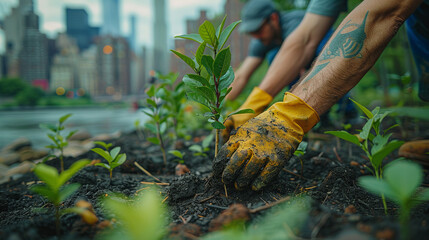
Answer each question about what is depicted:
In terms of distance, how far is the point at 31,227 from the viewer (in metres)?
0.71

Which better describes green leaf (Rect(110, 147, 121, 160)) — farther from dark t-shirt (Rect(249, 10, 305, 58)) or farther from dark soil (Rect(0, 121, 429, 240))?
dark t-shirt (Rect(249, 10, 305, 58))

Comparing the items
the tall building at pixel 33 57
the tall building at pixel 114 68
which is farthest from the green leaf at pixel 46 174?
the tall building at pixel 114 68

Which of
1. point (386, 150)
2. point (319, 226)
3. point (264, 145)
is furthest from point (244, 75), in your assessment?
point (319, 226)

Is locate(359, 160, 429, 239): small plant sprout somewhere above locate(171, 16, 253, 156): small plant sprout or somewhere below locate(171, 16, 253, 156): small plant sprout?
below

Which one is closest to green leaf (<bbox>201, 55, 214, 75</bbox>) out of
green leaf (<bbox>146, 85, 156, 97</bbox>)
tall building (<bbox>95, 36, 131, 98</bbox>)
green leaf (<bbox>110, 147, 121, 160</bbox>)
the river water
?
green leaf (<bbox>110, 147, 121, 160</bbox>)

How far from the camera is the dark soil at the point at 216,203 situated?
0.64m

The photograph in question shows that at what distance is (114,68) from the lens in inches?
1626

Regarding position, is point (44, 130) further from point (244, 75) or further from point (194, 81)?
point (194, 81)

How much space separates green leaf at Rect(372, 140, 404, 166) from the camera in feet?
2.47

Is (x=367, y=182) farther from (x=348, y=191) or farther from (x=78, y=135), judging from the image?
(x=78, y=135)

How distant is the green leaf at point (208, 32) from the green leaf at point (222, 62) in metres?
0.09

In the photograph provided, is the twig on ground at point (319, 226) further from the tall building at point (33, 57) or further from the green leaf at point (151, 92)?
the tall building at point (33, 57)

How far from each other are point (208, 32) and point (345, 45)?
77 cm

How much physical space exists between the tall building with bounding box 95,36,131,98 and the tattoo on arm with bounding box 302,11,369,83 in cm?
4195
